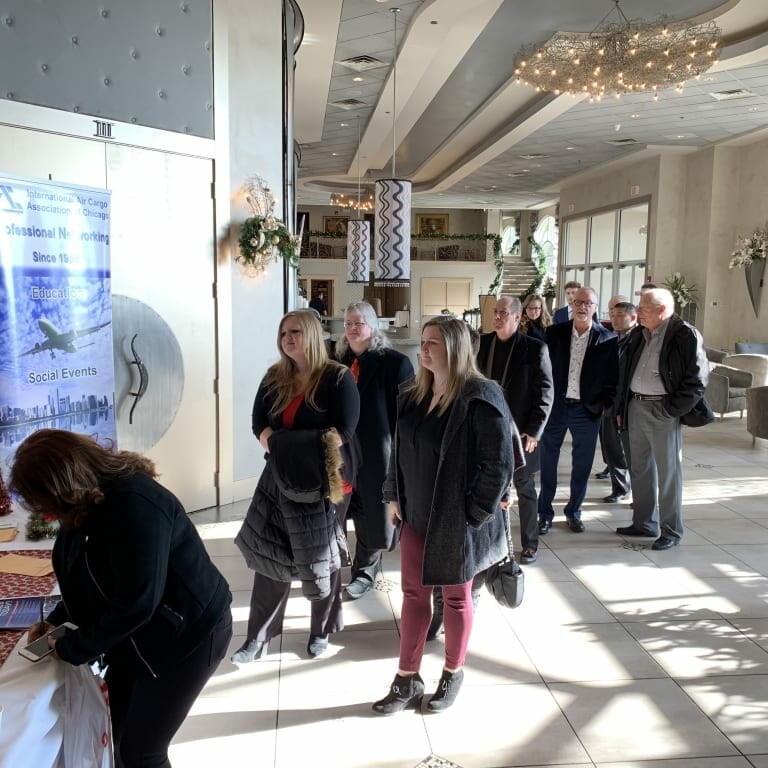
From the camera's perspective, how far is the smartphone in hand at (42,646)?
177 centimetres

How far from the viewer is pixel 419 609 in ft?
9.39

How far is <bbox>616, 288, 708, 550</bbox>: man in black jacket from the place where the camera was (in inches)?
185

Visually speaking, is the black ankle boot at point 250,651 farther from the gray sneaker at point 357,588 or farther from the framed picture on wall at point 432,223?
the framed picture on wall at point 432,223

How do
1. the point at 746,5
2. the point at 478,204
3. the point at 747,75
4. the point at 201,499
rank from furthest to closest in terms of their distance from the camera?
the point at 478,204 < the point at 747,75 < the point at 746,5 < the point at 201,499

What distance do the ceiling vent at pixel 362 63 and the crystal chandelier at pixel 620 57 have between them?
1.76 meters

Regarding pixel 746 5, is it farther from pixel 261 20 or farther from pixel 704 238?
pixel 704 238

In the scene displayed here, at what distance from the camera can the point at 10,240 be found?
12.5 ft

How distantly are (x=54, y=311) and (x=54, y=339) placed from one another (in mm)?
156

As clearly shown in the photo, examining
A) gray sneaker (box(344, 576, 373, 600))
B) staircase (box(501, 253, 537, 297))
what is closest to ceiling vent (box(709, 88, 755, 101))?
gray sneaker (box(344, 576, 373, 600))

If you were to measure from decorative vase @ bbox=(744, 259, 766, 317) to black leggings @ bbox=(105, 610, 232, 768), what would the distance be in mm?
12726

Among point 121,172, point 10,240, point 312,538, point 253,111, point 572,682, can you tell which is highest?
point 253,111

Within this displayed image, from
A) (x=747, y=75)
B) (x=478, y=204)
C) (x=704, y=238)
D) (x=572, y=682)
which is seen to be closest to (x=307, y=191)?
(x=478, y=204)

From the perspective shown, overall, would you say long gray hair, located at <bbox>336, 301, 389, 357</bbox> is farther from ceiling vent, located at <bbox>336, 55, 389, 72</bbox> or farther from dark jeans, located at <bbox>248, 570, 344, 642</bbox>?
ceiling vent, located at <bbox>336, 55, 389, 72</bbox>

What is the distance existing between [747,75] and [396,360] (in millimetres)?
7812
